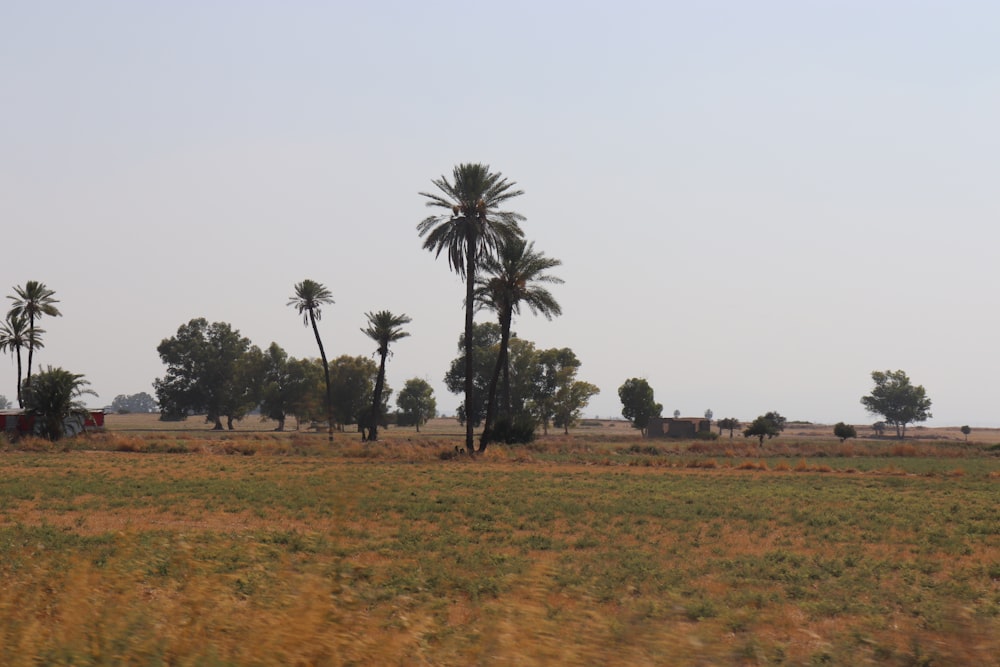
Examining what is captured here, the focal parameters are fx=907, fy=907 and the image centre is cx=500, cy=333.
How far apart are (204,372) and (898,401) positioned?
383 ft

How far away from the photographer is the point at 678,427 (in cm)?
10694

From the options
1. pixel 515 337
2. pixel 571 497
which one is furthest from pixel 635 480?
pixel 515 337

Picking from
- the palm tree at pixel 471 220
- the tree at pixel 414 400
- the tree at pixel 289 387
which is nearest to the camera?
the palm tree at pixel 471 220

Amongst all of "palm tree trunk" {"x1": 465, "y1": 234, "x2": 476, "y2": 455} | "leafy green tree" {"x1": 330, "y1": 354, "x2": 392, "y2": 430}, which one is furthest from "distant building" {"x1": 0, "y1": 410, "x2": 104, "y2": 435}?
"leafy green tree" {"x1": 330, "y1": 354, "x2": 392, "y2": 430}

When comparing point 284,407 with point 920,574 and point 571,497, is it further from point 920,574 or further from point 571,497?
point 920,574

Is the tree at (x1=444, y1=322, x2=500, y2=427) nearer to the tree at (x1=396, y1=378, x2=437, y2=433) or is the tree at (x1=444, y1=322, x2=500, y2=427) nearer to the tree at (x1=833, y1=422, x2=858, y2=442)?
the tree at (x1=396, y1=378, x2=437, y2=433)

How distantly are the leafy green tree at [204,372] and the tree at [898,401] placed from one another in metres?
107

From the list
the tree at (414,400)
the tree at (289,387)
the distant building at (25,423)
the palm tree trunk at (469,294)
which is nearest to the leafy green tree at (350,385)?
the tree at (289,387)

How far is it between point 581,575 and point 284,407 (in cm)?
12179

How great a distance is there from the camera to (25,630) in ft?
21.6

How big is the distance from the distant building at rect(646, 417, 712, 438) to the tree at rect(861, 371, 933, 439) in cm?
6583

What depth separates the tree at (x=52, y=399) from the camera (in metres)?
57.9

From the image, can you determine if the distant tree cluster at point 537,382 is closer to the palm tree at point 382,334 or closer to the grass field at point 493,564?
the palm tree at point 382,334

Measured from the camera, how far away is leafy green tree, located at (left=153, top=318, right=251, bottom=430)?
138500mm
